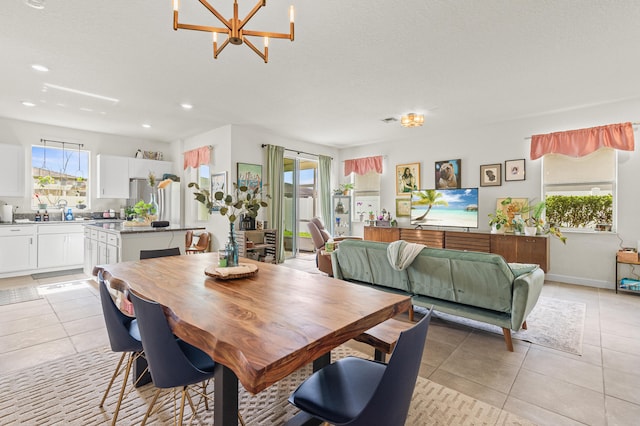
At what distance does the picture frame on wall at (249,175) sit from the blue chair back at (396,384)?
499 cm

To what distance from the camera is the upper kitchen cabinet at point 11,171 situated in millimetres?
5215

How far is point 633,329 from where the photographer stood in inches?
119

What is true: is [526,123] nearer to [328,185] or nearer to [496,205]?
[496,205]

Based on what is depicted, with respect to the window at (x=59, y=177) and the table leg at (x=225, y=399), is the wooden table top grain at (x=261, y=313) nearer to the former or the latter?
the table leg at (x=225, y=399)

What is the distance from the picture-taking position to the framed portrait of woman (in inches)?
262

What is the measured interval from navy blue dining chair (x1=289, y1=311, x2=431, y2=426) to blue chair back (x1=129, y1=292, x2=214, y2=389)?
1.63 ft

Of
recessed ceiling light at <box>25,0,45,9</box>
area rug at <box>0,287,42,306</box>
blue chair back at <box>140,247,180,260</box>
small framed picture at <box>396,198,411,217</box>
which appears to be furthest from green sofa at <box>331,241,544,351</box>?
area rug at <box>0,287,42,306</box>

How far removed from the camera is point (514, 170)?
539cm

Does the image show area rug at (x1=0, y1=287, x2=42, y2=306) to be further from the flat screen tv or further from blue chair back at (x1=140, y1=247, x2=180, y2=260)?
the flat screen tv

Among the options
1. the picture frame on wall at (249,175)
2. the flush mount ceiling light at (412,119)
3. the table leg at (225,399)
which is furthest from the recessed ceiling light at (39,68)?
the flush mount ceiling light at (412,119)

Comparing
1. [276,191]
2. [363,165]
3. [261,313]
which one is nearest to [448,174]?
[363,165]

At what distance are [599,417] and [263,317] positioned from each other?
2.08 m

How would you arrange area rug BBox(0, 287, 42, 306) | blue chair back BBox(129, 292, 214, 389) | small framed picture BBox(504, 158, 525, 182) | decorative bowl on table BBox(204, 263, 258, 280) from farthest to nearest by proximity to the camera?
small framed picture BBox(504, 158, 525, 182), area rug BBox(0, 287, 42, 306), decorative bowl on table BBox(204, 263, 258, 280), blue chair back BBox(129, 292, 214, 389)

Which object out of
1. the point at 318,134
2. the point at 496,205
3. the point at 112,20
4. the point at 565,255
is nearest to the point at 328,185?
the point at 318,134
